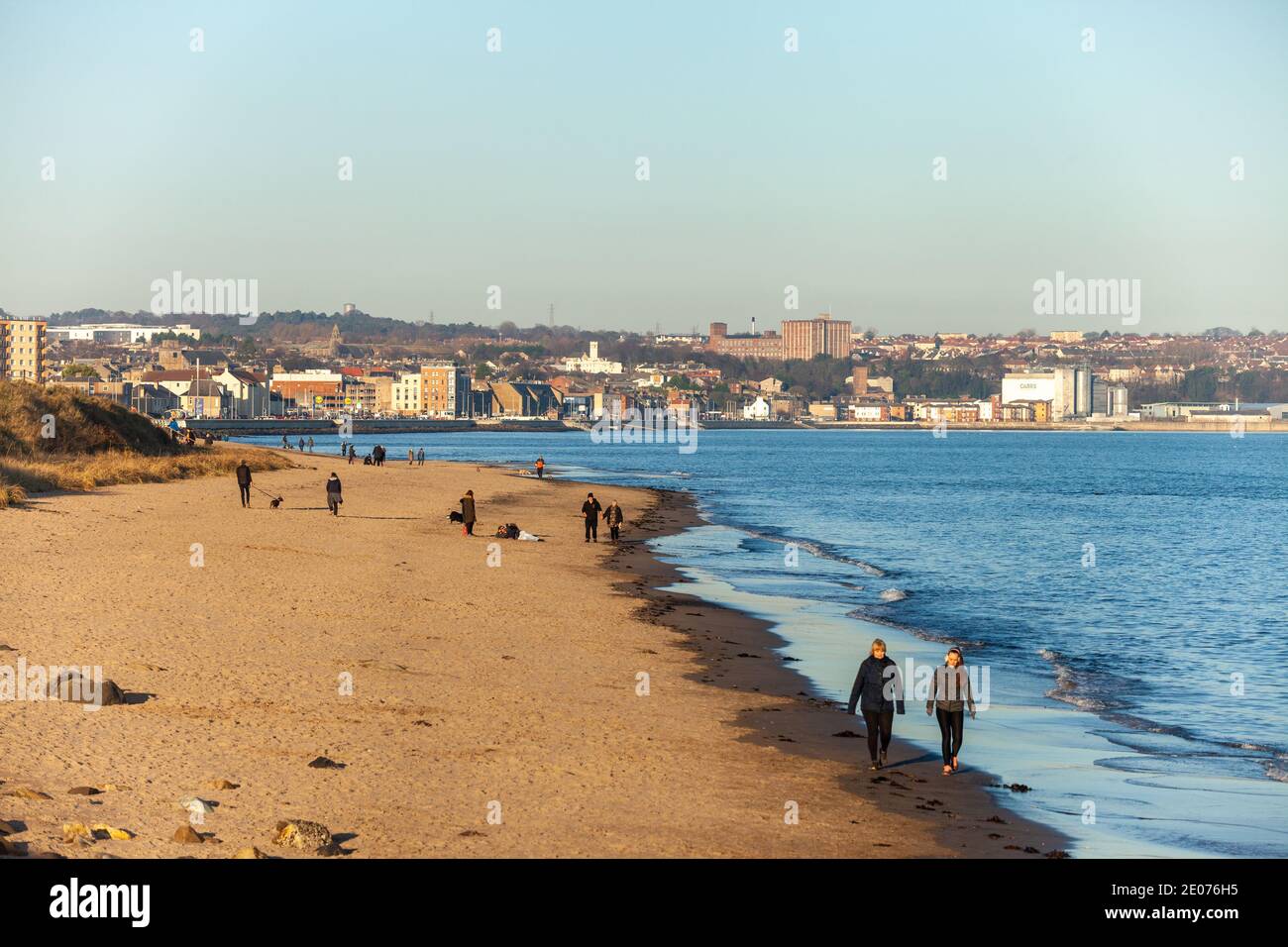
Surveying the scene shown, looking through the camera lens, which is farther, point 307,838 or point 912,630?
point 912,630

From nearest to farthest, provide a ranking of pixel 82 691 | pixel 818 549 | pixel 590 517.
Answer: pixel 82 691, pixel 590 517, pixel 818 549

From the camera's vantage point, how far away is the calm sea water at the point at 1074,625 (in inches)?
562

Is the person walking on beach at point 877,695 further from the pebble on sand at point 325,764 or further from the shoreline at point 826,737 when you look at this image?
the pebble on sand at point 325,764

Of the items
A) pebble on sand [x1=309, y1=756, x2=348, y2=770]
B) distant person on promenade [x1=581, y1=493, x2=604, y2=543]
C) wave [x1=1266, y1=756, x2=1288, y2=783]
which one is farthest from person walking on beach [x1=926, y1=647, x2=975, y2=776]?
distant person on promenade [x1=581, y1=493, x2=604, y2=543]

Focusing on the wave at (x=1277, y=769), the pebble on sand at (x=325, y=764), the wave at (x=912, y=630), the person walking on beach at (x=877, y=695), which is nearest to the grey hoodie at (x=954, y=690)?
the person walking on beach at (x=877, y=695)

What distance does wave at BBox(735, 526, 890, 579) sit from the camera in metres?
38.6

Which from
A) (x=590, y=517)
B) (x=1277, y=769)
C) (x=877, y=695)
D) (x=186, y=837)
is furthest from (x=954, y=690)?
(x=590, y=517)

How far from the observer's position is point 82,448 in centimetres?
5497

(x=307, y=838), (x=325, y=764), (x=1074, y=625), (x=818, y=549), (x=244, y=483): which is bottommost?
(x=818, y=549)

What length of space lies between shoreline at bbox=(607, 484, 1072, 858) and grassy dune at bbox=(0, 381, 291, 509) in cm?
2163

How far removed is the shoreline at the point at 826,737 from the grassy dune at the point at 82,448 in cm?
2163

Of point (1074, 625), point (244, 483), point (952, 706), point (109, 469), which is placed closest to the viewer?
point (952, 706)

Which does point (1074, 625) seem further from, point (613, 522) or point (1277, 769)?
point (613, 522)

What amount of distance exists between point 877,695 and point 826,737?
183 centimetres
